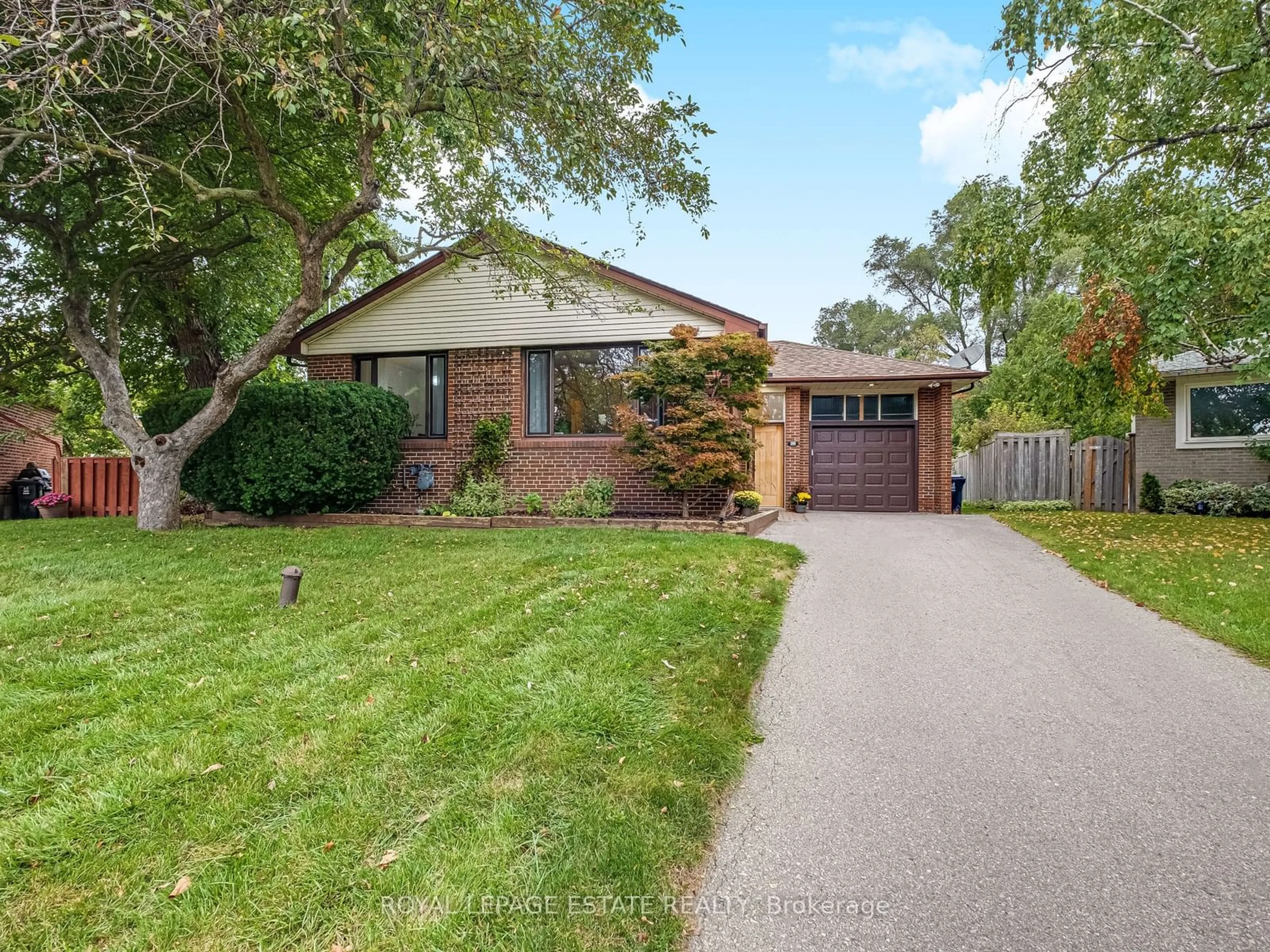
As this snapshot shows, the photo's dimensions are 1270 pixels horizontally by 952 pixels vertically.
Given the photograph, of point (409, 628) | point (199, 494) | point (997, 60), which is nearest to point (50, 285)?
point (199, 494)

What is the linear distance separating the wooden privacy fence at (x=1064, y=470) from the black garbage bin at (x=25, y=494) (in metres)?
23.2

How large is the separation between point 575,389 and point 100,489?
1120cm

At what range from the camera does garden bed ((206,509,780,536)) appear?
909cm

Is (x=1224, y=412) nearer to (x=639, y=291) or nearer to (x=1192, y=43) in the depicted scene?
(x=1192, y=43)

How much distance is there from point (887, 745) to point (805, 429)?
10.8 m

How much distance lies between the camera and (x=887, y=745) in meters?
2.98

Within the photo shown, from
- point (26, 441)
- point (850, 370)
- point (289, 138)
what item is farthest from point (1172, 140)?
point (26, 441)

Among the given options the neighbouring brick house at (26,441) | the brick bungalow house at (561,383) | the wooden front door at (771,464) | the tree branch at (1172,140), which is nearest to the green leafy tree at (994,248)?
the tree branch at (1172,140)

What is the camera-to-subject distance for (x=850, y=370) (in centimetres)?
1292

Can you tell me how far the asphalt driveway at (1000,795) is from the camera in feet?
6.13

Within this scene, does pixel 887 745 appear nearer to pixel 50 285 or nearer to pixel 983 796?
pixel 983 796

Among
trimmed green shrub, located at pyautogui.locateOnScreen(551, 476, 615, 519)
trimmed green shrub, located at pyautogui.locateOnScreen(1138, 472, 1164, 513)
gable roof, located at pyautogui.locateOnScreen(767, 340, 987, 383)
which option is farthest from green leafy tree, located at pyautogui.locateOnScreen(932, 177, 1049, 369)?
trimmed green shrub, located at pyautogui.locateOnScreen(551, 476, 615, 519)

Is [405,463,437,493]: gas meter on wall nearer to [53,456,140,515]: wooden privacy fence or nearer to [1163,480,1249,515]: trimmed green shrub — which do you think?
[53,456,140,515]: wooden privacy fence

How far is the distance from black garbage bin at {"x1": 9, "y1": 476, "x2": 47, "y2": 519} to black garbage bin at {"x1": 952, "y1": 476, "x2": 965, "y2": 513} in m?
20.6
